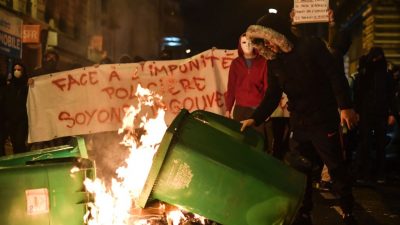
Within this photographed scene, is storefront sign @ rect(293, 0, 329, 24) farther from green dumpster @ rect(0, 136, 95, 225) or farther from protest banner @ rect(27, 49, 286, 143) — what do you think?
green dumpster @ rect(0, 136, 95, 225)

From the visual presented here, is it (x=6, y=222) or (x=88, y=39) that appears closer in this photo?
(x=6, y=222)

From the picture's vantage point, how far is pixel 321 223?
5.34m

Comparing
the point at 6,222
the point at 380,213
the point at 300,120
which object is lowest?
the point at 380,213

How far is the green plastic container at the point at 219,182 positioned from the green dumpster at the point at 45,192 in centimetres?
66

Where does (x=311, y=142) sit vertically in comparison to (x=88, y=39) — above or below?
below

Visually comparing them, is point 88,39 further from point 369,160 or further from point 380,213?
point 380,213

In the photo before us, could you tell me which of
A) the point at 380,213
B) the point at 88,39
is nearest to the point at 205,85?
the point at 380,213

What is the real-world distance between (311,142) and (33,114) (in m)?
5.11

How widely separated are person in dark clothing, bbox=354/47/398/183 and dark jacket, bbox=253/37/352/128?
3.42 meters

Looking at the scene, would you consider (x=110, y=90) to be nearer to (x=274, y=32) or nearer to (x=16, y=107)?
(x=16, y=107)

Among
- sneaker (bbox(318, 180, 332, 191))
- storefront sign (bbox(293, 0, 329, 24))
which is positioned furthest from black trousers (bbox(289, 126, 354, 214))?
storefront sign (bbox(293, 0, 329, 24))

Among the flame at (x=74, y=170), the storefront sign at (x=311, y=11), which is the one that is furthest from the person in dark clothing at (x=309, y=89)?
the storefront sign at (x=311, y=11)

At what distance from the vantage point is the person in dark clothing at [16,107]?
8602mm

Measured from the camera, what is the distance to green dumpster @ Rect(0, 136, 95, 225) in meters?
4.13
